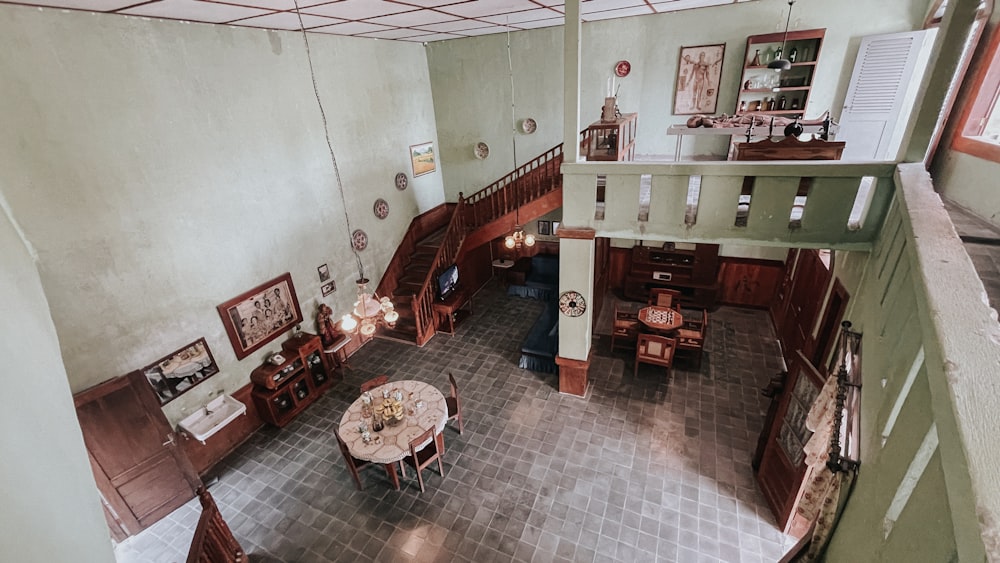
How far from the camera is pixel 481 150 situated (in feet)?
33.9

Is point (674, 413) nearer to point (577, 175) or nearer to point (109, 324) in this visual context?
point (577, 175)

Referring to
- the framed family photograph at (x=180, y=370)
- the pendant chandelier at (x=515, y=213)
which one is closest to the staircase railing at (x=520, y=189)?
the pendant chandelier at (x=515, y=213)

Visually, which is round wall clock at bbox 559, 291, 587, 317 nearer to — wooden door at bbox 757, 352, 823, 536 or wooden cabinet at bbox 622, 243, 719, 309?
wooden door at bbox 757, 352, 823, 536

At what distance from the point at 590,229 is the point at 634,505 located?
374 centimetres

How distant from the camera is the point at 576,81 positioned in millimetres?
4973

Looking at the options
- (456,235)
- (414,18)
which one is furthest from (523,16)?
(456,235)

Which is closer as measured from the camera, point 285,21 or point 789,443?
point 789,443

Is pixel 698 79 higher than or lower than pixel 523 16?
lower

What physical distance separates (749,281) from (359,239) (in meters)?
8.97

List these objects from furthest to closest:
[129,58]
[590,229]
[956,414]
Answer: [590,229], [129,58], [956,414]

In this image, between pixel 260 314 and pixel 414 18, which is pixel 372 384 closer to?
pixel 260 314

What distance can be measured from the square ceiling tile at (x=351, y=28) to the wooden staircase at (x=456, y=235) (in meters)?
3.52

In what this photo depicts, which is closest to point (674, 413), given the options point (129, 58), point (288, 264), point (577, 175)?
point (577, 175)

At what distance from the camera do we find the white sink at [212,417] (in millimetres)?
5684
